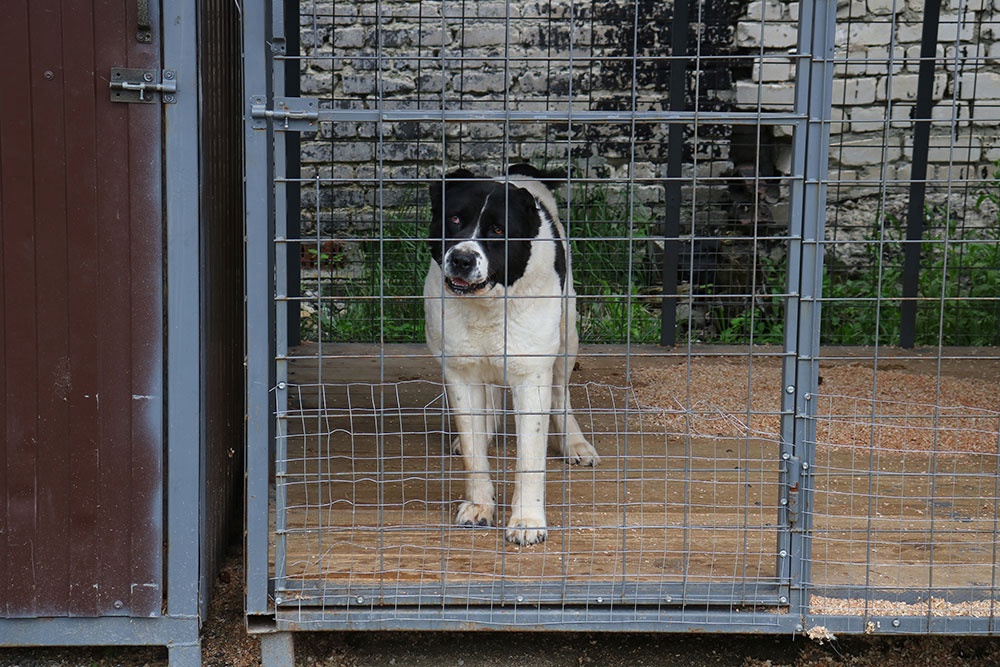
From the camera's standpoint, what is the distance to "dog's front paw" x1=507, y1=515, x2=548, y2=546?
129 inches

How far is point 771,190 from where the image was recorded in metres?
7.48

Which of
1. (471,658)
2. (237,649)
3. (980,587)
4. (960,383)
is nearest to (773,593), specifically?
(980,587)

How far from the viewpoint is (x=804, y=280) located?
8.96 ft

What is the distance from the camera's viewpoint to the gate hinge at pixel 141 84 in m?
2.67

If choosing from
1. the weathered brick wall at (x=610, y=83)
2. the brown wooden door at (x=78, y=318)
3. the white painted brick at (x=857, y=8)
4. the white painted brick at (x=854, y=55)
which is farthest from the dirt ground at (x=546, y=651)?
the white painted brick at (x=857, y=8)

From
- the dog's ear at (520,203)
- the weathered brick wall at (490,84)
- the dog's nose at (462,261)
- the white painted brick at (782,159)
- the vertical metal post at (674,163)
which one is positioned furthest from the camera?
the white painted brick at (782,159)

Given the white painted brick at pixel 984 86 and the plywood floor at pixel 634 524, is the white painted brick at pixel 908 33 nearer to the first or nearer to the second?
the white painted brick at pixel 984 86

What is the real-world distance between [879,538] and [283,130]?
2.23m

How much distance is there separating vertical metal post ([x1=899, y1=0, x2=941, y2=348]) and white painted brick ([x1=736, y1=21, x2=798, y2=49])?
1.24 metres

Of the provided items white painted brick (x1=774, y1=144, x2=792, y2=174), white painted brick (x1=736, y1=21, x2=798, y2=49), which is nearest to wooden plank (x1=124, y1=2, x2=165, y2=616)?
white painted brick (x1=736, y1=21, x2=798, y2=49)

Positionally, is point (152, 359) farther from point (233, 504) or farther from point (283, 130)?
point (233, 504)

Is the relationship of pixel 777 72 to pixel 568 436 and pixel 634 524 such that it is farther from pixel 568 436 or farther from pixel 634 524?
pixel 634 524

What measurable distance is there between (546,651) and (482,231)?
132 cm

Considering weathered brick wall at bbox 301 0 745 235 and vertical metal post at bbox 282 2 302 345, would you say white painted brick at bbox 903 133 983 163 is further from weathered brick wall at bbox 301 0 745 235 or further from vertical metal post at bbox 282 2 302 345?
vertical metal post at bbox 282 2 302 345
